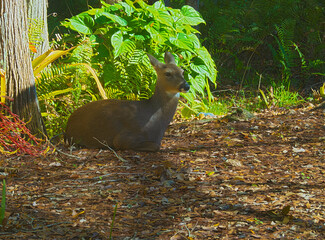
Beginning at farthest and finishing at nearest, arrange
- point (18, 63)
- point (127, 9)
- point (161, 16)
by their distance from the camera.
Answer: point (127, 9), point (161, 16), point (18, 63)

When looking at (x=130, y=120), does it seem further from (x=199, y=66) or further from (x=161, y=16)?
(x=199, y=66)

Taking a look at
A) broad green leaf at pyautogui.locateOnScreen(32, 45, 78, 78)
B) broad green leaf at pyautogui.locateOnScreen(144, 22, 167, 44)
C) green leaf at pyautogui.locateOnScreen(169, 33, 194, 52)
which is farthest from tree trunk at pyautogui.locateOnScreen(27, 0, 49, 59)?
green leaf at pyautogui.locateOnScreen(169, 33, 194, 52)

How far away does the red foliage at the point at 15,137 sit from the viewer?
4668mm

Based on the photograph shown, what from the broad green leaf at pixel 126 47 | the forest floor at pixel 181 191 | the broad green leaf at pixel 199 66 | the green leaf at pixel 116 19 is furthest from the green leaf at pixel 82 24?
the forest floor at pixel 181 191

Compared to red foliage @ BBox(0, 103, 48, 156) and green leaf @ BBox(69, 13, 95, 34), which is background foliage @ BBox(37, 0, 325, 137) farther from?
red foliage @ BBox(0, 103, 48, 156)

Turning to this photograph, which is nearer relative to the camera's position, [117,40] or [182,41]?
[117,40]

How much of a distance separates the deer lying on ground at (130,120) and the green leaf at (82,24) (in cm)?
139

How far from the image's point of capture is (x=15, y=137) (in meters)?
4.82

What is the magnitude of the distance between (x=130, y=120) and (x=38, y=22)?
239 cm

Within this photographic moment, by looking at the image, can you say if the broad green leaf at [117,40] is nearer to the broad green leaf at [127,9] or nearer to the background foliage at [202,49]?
the background foliage at [202,49]

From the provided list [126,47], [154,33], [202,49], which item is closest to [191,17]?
[202,49]

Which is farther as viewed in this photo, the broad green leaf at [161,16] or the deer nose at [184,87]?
the broad green leaf at [161,16]

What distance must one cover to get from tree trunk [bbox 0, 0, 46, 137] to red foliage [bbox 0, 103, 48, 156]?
0.11 m

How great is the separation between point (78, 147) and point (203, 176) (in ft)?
5.97
